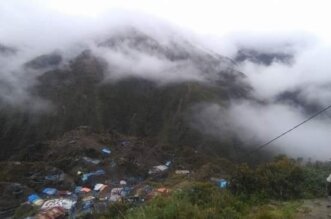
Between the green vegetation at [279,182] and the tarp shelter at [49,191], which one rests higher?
the tarp shelter at [49,191]

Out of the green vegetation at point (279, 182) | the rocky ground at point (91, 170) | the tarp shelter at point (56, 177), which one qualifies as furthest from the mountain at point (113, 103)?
the green vegetation at point (279, 182)

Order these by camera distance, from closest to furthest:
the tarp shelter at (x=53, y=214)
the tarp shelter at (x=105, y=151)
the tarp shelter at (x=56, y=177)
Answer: the tarp shelter at (x=53, y=214)
the tarp shelter at (x=56, y=177)
the tarp shelter at (x=105, y=151)

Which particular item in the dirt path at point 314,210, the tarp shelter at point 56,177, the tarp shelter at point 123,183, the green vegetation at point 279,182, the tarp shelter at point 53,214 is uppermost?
the tarp shelter at point 56,177

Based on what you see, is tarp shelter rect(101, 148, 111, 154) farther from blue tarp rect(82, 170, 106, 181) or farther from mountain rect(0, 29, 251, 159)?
mountain rect(0, 29, 251, 159)

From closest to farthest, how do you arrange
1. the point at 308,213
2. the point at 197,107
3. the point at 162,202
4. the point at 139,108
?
the point at 308,213 → the point at 162,202 → the point at 197,107 → the point at 139,108

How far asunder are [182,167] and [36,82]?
419 ft

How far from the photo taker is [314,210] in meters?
12.7

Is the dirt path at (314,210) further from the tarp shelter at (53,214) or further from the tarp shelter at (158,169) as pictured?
the tarp shelter at (158,169)

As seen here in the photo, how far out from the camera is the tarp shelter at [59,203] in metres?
49.8

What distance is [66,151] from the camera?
295ft

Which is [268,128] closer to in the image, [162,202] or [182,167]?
[182,167]

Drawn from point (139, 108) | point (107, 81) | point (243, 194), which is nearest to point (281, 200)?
point (243, 194)

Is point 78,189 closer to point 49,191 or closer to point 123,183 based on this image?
point 49,191

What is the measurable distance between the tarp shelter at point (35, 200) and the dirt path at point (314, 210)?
4517cm
